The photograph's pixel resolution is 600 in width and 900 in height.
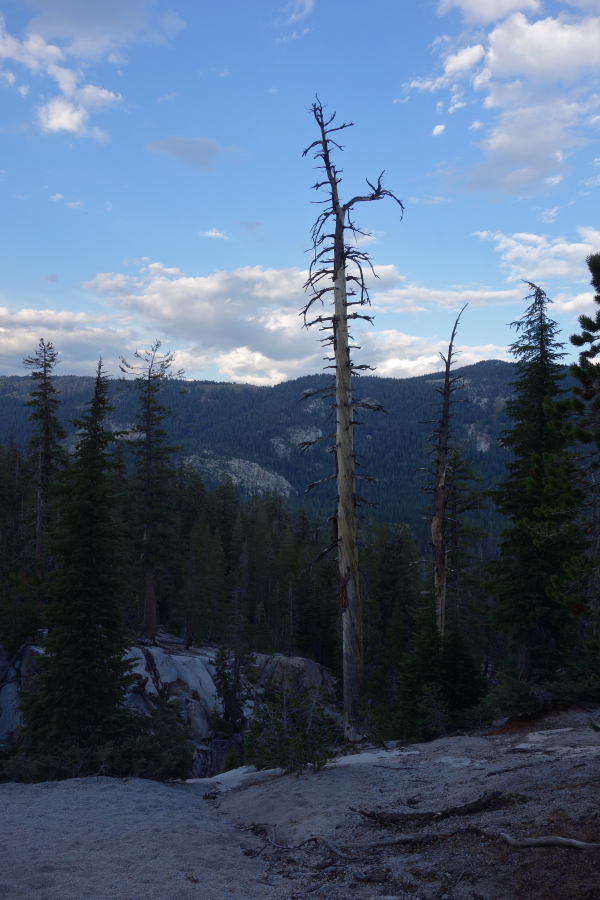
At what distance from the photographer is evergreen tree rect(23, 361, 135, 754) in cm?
1312

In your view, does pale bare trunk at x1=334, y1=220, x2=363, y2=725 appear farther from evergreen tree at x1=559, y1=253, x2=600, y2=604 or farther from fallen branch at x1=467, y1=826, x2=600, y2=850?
fallen branch at x1=467, y1=826, x2=600, y2=850

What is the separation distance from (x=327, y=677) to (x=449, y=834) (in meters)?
40.9

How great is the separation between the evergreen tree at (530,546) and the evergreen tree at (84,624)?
33.6 feet

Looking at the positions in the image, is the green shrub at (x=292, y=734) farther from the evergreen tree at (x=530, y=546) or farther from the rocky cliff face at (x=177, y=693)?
the rocky cliff face at (x=177, y=693)

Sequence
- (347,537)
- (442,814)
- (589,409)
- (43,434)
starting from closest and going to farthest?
(442,814), (589,409), (347,537), (43,434)

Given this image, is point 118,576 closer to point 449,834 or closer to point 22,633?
point 449,834

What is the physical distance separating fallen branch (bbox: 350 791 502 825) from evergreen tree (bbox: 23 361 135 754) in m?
8.26

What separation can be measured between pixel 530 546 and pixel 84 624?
1160 centimetres

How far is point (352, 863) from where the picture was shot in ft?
17.5

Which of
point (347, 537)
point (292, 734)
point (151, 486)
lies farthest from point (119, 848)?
point (151, 486)

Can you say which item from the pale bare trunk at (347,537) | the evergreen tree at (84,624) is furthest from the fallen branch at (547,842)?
the evergreen tree at (84,624)

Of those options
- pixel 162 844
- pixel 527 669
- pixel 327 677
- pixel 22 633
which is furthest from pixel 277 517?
pixel 162 844

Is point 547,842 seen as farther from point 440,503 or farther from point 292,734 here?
point 440,503

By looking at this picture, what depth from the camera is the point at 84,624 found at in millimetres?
13797
